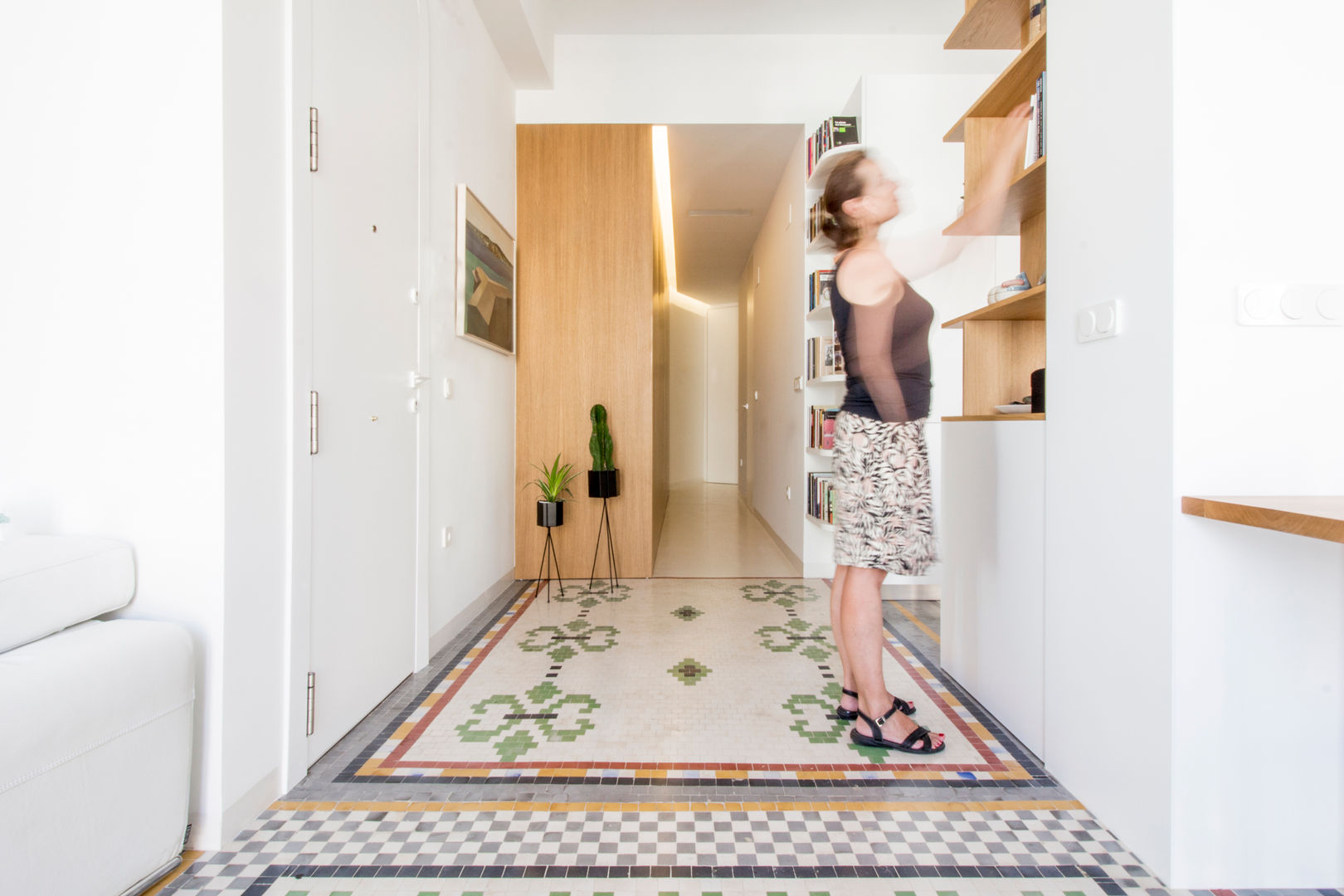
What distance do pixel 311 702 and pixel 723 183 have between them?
4351 mm

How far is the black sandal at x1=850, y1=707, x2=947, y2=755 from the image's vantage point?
172 centimetres

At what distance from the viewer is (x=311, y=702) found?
5.32ft

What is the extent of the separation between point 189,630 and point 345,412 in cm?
67

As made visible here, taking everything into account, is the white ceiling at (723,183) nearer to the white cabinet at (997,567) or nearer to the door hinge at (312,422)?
the white cabinet at (997,567)

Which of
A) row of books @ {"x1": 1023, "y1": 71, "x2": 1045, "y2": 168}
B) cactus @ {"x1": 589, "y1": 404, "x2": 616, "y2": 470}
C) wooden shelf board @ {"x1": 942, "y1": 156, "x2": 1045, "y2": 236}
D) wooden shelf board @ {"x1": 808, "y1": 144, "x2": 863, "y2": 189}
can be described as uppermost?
wooden shelf board @ {"x1": 808, "y1": 144, "x2": 863, "y2": 189}

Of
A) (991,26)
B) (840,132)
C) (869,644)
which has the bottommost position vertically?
(869,644)

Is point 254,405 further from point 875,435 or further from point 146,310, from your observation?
point 875,435

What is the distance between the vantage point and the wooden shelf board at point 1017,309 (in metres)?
1.78

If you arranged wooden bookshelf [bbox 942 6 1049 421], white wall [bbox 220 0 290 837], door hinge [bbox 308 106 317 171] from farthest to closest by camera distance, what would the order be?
wooden bookshelf [bbox 942 6 1049 421]
door hinge [bbox 308 106 317 171]
white wall [bbox 220 0 290 837]

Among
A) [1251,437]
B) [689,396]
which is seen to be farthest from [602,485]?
[689,396]

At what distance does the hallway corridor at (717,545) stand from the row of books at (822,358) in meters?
1.18

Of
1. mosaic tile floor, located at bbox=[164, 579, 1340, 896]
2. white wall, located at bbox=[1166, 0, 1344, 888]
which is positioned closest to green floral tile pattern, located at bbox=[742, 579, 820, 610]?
mosaic tile floor, located at bbox=[164, 579, 1340, 896]

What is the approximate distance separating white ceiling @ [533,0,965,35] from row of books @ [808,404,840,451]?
2.22 meters

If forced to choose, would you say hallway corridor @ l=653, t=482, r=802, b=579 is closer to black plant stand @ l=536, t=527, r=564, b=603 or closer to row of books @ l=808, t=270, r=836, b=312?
black plant stand @ l=536, t=527, r=564, b=603
